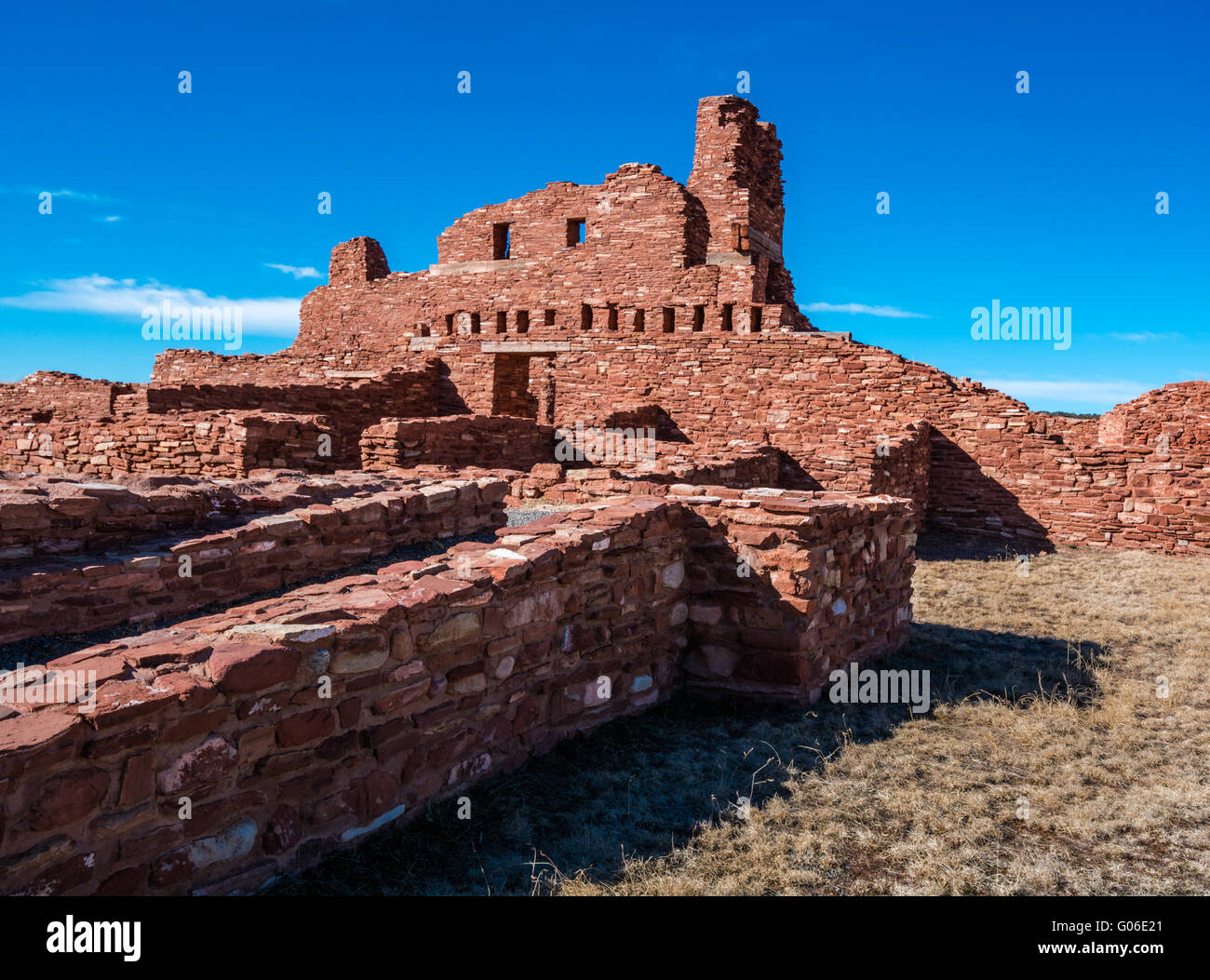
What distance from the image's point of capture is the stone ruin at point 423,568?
2.85 metres

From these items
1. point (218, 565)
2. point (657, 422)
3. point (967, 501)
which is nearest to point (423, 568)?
point (218, 565)

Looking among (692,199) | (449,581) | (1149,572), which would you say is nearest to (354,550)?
(449,581)

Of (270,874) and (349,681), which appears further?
(349,681)

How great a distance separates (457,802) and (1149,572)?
445 inches

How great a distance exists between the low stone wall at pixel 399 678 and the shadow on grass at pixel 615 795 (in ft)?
0.43

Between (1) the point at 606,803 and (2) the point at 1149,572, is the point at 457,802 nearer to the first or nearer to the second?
(1) the point at 606,803

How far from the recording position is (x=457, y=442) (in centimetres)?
1397

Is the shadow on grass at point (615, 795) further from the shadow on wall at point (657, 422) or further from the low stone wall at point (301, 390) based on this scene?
the shadow on wall at point (657, 422)

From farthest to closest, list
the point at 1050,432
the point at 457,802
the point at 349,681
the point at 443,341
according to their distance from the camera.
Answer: the point at 443,341, the point at 1050,432, the point at 457,802, the point at 349,681

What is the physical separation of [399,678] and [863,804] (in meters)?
2.49

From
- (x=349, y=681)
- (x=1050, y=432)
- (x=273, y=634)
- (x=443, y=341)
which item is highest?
(x=443, y=341)

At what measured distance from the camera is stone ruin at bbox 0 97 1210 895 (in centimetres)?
285

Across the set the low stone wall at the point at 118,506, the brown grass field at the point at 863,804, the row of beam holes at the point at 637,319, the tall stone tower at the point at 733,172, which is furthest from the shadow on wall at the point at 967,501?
the low stone wall at the point at 118,506

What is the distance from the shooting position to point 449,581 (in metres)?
4.07
